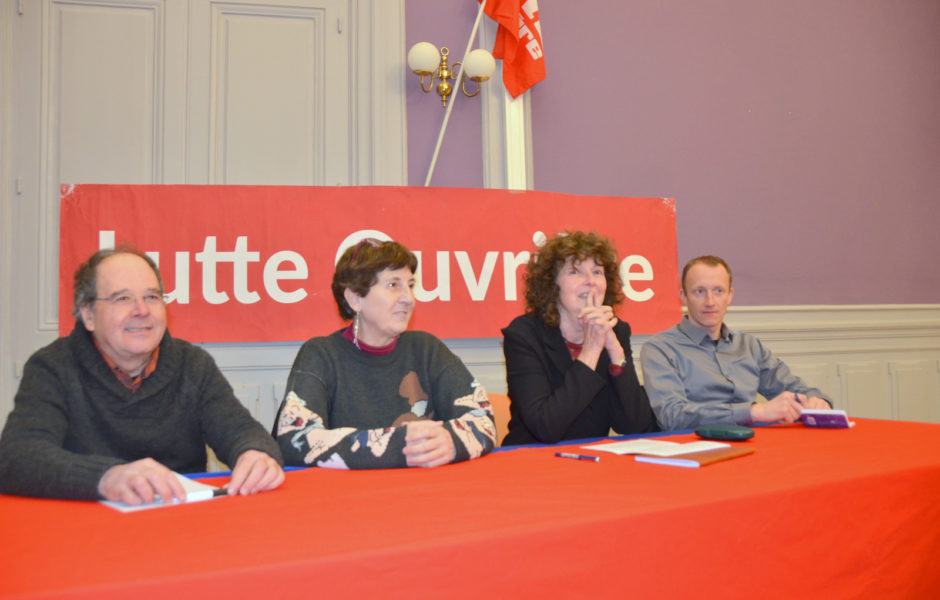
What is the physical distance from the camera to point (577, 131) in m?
3.75

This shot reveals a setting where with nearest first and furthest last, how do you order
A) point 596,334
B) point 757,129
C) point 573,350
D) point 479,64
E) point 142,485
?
1. point 142,485
2. point 596,334
3. point 573,350
4. point 479,64
5. point 757,129

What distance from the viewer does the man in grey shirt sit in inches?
86.0

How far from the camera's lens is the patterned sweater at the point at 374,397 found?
1.43m

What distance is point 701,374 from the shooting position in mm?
2277

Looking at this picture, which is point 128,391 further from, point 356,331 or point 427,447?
point 427,447

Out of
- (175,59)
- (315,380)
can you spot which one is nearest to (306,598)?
(315,380)

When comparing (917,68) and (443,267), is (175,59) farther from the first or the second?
(917,68)

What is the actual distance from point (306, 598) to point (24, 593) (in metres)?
0.28

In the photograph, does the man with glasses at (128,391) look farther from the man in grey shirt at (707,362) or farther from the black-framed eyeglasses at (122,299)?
the man in grey shirt at (707,362)

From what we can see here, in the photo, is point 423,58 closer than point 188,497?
No

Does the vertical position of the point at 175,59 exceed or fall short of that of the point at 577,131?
it exceeds it

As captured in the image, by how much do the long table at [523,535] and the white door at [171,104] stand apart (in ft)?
7.74

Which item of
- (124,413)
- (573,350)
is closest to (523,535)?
(124,413)

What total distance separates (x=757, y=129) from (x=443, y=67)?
6.55ft
